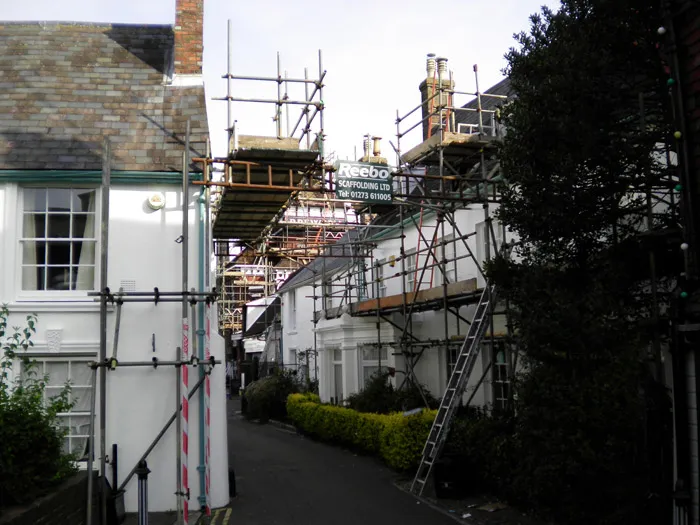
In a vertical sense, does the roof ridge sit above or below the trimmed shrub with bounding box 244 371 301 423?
above

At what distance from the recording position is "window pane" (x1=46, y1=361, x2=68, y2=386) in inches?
462

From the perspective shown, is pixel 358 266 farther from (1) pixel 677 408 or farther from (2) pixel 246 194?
(1) pixel 677 408

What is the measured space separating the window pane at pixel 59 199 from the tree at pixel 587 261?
24.0ft

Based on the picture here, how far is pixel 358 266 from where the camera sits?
956 inches

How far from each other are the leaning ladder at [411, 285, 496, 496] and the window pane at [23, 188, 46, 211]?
791 cm

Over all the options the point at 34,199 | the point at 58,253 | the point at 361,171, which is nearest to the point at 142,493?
the point at 58,253

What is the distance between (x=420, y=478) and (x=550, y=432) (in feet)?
20.5

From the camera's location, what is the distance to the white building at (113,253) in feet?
38.1

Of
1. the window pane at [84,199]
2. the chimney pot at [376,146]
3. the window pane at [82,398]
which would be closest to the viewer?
the window pane at [82,398]

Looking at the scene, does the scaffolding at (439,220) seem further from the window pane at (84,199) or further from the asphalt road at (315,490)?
the window pane at (84,199)

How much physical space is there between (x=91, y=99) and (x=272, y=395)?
17647 millimetres

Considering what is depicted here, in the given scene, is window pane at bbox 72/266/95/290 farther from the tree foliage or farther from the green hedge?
the green hedge

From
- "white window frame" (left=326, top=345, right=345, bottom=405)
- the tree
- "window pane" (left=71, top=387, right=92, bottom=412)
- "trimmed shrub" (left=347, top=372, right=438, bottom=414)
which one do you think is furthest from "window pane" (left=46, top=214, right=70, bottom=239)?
"white window frame" (left=326, top=345, right=345, bottom=405)

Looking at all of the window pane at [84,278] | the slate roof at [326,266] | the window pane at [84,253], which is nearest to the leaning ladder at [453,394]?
the window pane at [84,278]
